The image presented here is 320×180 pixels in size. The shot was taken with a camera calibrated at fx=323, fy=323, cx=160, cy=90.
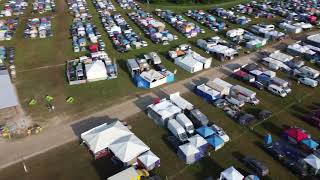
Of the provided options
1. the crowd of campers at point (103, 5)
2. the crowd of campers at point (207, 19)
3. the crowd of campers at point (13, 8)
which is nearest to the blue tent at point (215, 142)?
the crowd of campers at point (207, 19)

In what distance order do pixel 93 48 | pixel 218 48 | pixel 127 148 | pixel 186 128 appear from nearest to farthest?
pixel 127 148, pixel 186 128, pixel 218 48, pixel 93 48

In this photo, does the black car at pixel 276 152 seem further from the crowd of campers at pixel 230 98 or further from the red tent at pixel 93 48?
the red tent at pixel 93 48

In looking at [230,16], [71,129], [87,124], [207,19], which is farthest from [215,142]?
[230,16]

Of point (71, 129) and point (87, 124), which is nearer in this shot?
point (71, 129)

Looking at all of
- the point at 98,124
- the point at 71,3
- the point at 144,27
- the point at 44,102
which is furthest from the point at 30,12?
the point at 98,124

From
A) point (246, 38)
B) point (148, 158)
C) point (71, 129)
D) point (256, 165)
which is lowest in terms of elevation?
point (71, 129)

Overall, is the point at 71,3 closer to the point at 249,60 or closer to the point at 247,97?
the point at 249,60

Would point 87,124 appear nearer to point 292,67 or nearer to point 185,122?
point 185,122
